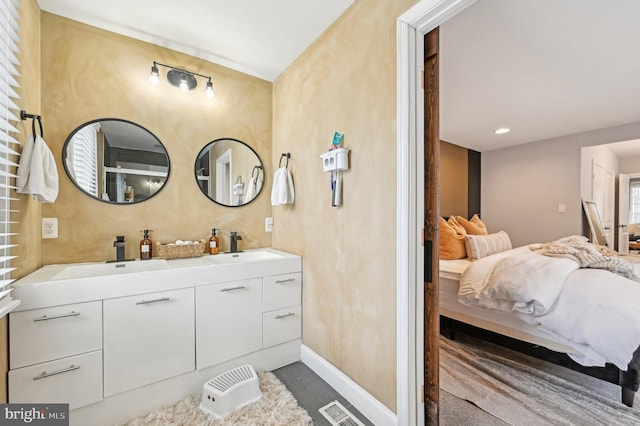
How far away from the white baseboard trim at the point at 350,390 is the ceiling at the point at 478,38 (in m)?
2.39

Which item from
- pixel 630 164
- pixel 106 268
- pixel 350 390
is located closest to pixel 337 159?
pixel 350 390

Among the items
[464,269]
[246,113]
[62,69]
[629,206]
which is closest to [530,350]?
[464,269]

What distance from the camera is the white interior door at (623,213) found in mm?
4602

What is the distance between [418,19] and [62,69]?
7.36ft

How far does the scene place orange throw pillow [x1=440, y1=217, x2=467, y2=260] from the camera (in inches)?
121

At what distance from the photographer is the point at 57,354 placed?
1.34 metres

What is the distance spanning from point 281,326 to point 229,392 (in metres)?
0.59

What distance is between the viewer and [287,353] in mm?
2098

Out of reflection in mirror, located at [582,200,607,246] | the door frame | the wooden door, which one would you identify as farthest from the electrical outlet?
reflection in mirror, located at [582,200,607,246]

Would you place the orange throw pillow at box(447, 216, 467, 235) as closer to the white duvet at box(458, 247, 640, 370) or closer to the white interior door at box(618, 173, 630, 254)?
the white duvet at box(458, 247, 640, 370)

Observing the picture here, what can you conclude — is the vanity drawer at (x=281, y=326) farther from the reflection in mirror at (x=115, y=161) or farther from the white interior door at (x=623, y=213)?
the white interior door at (x=623, y=213)

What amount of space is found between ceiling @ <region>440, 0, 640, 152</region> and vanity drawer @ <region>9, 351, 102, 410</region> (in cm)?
298

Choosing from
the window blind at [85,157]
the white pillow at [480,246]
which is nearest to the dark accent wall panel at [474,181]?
the white pillow at [480,246]

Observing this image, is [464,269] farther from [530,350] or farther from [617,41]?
[617,41]
